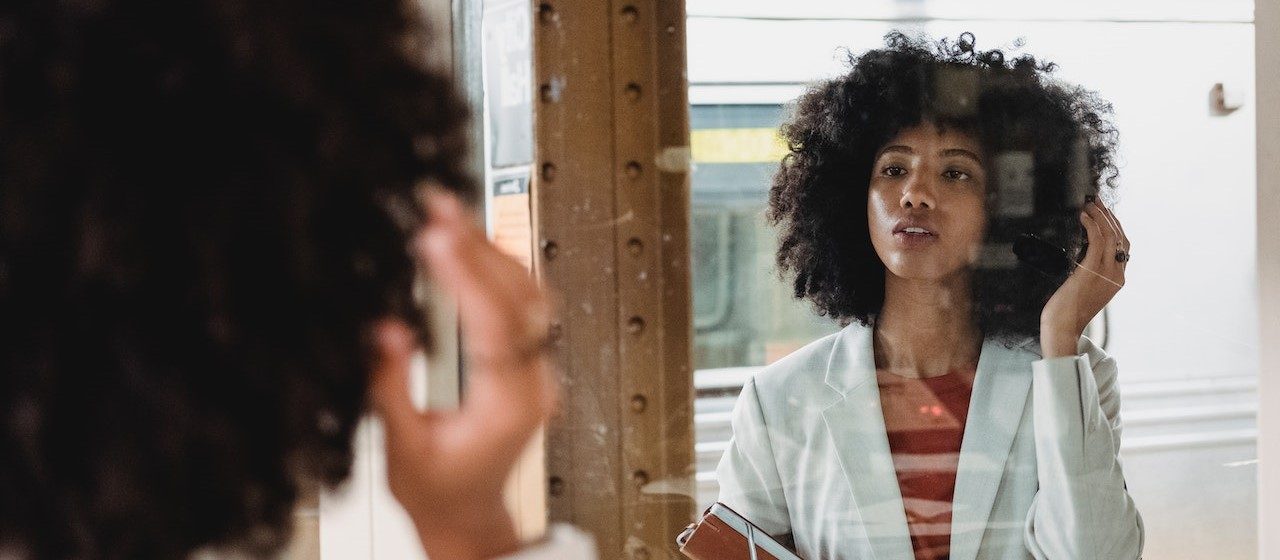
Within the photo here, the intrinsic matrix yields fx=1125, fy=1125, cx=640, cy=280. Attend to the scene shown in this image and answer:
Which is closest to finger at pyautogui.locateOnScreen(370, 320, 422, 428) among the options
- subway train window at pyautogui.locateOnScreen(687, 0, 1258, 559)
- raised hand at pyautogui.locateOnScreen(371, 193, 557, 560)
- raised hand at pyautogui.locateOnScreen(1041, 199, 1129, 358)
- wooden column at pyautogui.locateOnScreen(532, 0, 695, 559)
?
raised hand at pyautogui.locateOnScreen(371, 193, 557, 560)

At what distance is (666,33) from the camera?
1.13 m

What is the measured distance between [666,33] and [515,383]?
0.50m

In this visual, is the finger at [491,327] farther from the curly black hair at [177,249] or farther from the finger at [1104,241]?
the finger at [1104,241]

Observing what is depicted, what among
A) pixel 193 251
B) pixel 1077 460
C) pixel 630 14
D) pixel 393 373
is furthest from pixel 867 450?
pixel 193 251

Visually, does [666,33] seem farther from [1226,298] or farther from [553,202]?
[1226,298]

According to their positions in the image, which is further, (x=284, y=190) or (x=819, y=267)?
(x=819, y=267)

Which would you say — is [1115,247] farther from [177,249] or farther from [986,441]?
[177,249]

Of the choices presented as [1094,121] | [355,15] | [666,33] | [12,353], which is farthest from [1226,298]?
[12,353]

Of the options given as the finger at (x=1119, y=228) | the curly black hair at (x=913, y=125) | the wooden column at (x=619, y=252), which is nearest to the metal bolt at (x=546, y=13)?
the wooden column at (x=619, y=252)

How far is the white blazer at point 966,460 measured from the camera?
117 cm

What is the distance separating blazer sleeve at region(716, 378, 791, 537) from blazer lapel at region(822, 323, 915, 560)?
75 mm

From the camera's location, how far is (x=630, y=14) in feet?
3.67

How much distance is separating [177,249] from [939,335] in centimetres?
85

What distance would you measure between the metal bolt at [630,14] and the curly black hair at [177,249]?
0.56m
